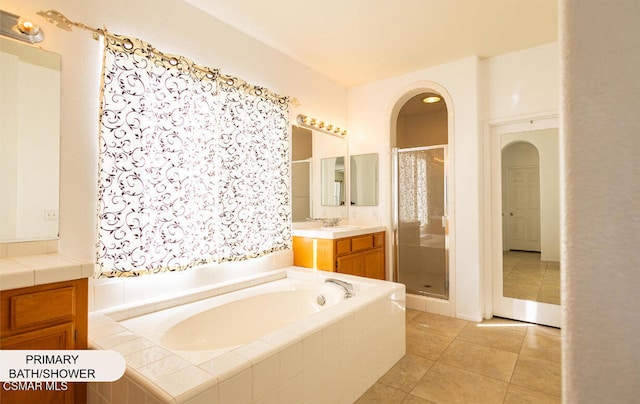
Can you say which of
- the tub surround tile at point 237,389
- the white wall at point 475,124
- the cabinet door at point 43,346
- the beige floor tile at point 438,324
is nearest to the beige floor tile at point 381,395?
the tub surround tile at point 237,389

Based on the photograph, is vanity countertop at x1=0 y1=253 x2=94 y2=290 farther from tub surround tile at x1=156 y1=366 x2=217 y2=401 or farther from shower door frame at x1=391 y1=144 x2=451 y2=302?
shower door frame at x1=391 y1=144 x2=451 y2=302

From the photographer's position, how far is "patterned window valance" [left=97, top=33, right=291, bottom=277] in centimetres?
195

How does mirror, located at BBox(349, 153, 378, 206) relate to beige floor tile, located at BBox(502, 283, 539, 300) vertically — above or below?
above

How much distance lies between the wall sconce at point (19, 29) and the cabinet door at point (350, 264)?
2.68 m

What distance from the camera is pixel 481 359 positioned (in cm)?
249

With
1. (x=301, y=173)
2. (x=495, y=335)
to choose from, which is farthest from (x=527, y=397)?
(x=301, y=173)

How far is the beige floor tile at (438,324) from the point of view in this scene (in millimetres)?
3023


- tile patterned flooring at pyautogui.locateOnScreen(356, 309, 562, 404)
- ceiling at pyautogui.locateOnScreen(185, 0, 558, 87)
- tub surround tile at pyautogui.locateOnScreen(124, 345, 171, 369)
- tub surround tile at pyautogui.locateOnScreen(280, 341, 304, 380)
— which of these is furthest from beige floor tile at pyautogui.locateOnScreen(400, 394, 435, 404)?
ceiling at pyautogui.locateOnScreen(185, 0, 558, 87)

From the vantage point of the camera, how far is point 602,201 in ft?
0.87

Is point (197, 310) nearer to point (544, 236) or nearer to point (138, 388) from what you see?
point (138, 388)

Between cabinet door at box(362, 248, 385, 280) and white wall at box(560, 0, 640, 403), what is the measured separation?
329 centimetres

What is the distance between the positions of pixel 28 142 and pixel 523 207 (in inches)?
158

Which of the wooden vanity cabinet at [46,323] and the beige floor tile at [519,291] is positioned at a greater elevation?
the wooden vanity cabinet at [46,323]

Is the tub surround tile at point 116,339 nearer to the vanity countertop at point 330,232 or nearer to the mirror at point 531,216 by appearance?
the vanity countertop at point 330,232
